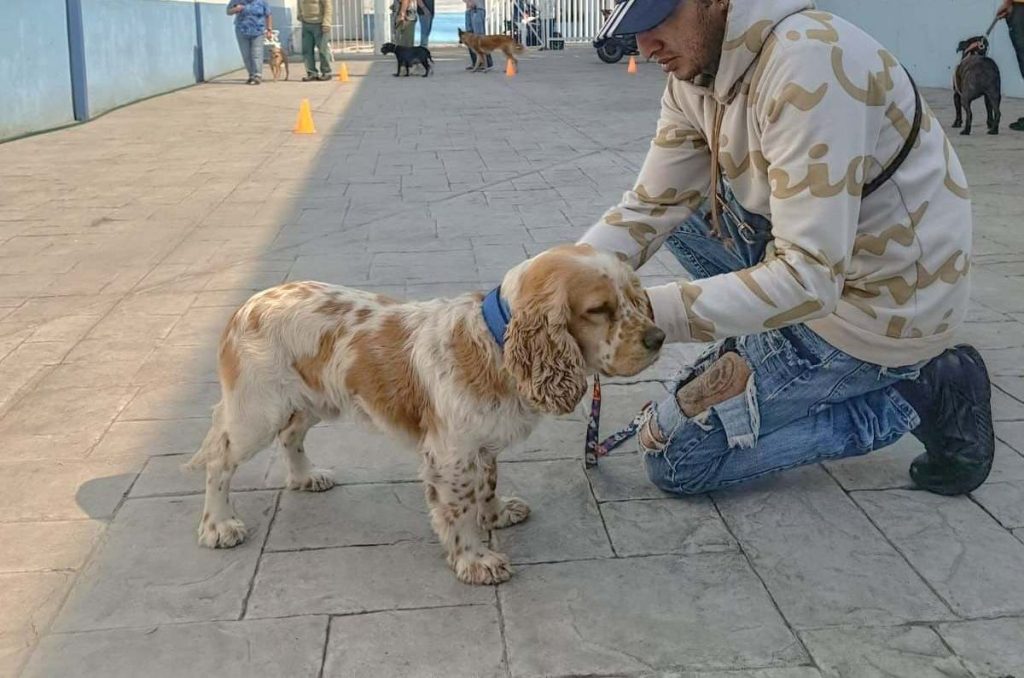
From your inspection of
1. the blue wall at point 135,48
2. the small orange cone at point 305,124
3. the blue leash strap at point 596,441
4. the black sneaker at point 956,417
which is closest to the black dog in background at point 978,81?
the small orange cone at point 305,124

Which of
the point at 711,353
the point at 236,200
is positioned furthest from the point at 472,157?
the point at 711,353

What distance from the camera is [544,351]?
9.84 ft

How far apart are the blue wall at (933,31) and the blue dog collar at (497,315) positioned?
16.4 metres

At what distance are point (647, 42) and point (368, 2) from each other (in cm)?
3533

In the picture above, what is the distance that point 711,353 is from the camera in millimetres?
4172

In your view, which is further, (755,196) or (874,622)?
(755,196)

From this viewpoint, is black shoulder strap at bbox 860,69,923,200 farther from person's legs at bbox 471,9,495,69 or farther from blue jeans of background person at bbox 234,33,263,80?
person's legs at bbox 471,9,495,69

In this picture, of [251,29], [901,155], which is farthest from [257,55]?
[901,155]

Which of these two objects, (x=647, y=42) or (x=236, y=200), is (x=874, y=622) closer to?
(x=647, y=42)

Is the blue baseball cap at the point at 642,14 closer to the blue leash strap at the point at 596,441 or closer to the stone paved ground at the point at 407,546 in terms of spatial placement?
the blue leash strap at the point at 596,441

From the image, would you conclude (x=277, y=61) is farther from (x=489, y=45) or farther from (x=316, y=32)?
(x=489, y=45)

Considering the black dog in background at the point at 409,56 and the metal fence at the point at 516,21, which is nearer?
the black dog in background at the point at 409,56

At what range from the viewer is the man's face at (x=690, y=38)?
3.11 metres

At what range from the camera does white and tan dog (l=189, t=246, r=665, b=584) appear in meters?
3.01
